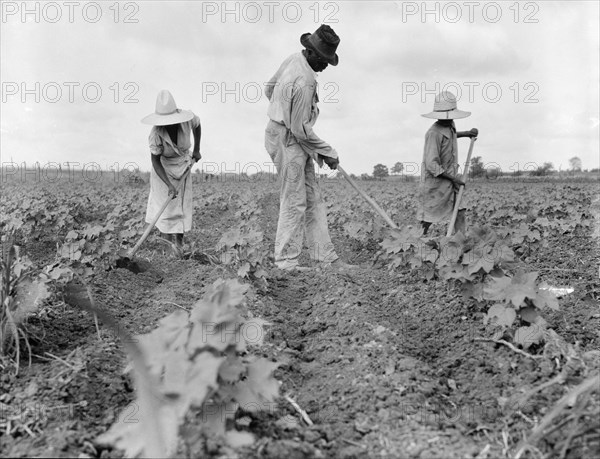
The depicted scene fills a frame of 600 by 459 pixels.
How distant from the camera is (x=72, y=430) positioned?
95.2 inches

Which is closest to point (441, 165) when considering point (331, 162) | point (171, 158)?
point (331, 162)

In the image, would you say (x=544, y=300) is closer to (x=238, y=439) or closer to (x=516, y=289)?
(x=516, y=289)

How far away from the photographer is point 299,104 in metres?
5.41

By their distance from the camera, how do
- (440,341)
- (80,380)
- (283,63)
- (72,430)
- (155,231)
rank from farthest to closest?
(155,231)
(283,63)
(440,341)
(80,380)
(72,430)

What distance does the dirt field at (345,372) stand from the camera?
239cm

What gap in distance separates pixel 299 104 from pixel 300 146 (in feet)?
1.51

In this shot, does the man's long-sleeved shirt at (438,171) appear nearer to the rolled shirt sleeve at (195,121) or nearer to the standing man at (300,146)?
the standing man at (300,146)

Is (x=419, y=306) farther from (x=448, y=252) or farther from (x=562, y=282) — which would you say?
(x=562, y=282)

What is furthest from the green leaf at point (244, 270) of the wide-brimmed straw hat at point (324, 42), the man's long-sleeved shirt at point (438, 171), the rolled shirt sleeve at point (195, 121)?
the man's long-sleeved shirt at point (438, 171)

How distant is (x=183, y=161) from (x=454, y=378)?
407cm

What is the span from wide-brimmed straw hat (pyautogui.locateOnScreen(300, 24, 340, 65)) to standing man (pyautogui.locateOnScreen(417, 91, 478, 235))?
1.31 m

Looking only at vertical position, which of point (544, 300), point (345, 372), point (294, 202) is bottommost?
point (345, 372)

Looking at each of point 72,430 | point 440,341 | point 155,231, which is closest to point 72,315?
point 72,430

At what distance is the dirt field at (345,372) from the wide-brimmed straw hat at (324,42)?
74.8 inches
